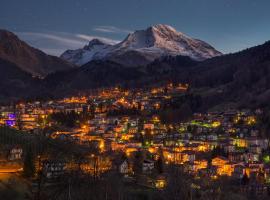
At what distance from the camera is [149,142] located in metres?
71.4

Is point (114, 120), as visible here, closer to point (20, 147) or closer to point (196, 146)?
point (196, 146)

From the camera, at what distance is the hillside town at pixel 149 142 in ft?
154

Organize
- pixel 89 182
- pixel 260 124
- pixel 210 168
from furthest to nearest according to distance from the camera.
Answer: pixel 260 124, pixel 210 168, pixel 89 182

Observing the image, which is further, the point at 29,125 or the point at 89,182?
the point at 29,125

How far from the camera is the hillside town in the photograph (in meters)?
46.8

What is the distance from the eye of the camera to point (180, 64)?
199250 mm

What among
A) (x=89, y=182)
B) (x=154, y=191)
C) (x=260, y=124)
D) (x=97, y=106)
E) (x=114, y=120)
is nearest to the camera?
(x=89, y=182)

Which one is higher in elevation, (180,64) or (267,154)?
(180,64)

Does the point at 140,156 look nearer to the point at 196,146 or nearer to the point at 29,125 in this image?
the point at 196,146

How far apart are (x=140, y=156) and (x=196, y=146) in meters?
12.4

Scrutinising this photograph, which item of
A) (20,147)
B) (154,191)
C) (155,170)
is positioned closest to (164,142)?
(155,170)

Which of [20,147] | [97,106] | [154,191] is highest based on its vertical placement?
[97,106]

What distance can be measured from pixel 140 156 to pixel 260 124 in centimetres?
2858

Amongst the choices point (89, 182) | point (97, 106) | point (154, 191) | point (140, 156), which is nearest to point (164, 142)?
point (140, 156)
